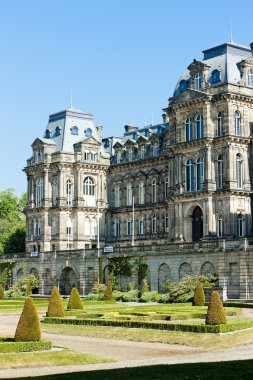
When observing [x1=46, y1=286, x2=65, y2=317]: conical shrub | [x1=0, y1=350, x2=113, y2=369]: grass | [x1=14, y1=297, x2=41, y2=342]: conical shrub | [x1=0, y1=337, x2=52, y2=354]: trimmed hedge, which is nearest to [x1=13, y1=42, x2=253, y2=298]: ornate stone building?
[x1=46, y1=286, x2=65, y2=317]: conical shrub

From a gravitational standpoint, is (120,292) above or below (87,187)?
below

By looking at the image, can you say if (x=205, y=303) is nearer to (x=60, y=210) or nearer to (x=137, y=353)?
(x=137, y=353)

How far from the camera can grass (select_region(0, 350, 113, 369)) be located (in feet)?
95.5

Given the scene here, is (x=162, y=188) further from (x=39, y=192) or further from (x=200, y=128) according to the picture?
(x=39, y=192)

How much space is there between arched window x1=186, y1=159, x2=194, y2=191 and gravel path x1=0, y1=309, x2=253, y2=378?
42.3m

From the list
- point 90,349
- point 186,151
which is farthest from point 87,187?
point 90,349

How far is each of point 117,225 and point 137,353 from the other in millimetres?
69346

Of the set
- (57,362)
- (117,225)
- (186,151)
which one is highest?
(186,151)

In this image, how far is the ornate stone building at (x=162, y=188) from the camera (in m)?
Answer: 75.9

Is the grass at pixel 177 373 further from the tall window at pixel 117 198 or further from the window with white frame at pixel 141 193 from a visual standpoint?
the tall window at pixel 117 198

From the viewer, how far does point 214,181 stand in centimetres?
7825

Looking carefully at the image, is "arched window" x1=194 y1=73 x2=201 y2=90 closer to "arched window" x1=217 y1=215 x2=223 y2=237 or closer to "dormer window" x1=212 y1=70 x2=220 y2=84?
"dormer window" x1=212 y1=70 x2=220 y2=84

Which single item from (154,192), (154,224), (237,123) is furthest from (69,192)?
(237,123)

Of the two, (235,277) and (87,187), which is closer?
(235,277)
